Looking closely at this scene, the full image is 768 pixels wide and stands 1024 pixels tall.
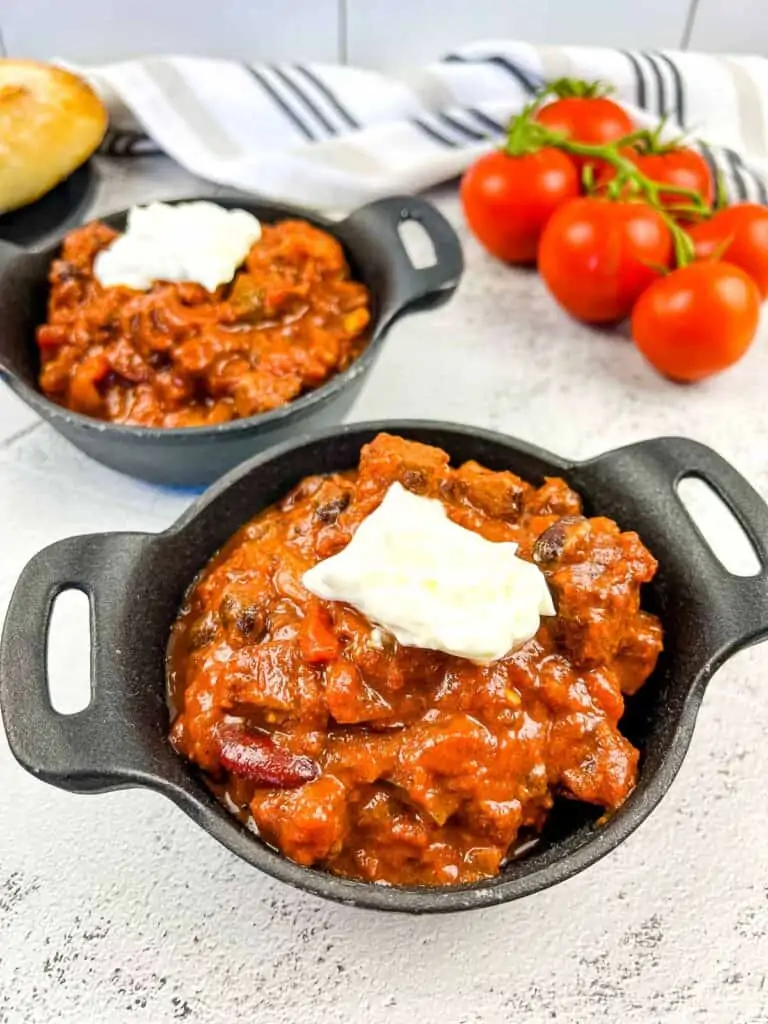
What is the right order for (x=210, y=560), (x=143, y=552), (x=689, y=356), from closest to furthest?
(x=143, y=552)
(x=210, y=560)
(x=689, y=356)

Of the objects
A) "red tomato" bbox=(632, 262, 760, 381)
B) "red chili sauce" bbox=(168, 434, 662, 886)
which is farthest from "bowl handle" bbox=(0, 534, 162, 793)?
"red tomato" bbox=(632, 262, 760, 381)

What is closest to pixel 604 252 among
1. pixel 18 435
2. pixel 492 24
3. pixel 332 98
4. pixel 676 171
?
pixel 676 171

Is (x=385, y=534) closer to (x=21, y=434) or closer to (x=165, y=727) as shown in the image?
(x=165, y=727)

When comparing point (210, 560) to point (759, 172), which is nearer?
point (210, 560)

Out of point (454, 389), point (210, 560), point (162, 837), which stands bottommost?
point (162, 837)

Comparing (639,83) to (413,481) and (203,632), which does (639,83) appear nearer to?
(413,481)

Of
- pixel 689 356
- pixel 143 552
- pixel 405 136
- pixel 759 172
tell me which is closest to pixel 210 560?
pixel 143 552

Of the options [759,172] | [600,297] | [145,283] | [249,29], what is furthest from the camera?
[249,29]
